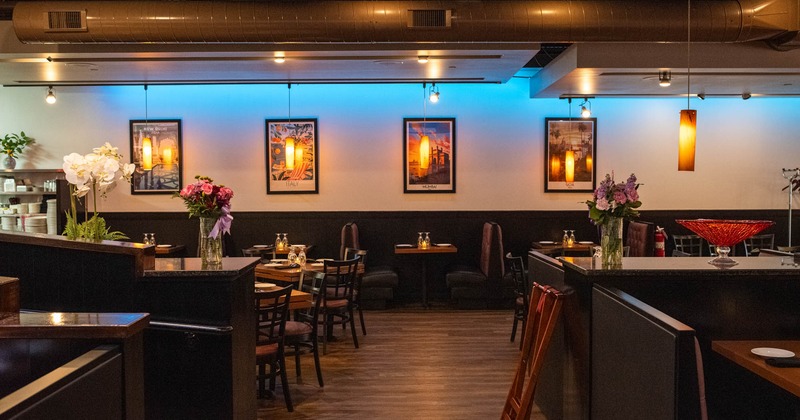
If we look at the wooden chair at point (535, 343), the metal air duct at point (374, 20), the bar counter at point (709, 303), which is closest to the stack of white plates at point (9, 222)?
the metal air duct at point (374, 20)

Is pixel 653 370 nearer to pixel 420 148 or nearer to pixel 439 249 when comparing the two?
pixel 439 249

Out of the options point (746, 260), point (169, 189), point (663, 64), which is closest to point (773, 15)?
point (663, 64)

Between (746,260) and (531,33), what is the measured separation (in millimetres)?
2456

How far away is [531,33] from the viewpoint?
5598 millimetres

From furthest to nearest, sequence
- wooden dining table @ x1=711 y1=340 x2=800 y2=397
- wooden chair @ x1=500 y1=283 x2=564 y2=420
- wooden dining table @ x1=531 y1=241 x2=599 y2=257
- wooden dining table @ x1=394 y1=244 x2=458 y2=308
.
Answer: wooden dining table @ x1=394 y1=244 x2=458 y2=308
wooden dining table @ x1=531 y1=241 x2=599 y2=257
wooden chair @ x1=500 y1=283 x2=564 y2=420
wooden dining table @ x1=711 y1=340 x2=800 y2=397

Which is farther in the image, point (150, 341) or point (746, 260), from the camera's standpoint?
point (746, 260)

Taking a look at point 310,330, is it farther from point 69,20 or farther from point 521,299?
point 69,20

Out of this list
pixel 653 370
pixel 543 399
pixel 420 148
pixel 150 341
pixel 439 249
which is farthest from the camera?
pixel 420 148

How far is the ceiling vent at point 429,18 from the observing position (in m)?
5.50

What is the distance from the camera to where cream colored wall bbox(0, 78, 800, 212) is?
32.9ft

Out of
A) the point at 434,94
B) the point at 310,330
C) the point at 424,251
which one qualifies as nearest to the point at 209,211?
the point at 310,330

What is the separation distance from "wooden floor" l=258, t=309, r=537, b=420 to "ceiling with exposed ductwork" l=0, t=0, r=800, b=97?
2.89 meters

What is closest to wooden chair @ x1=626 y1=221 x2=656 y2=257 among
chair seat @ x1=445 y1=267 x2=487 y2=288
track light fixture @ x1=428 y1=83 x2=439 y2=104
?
chair seat @ x1=445 y1=267 x2=487 y2=288

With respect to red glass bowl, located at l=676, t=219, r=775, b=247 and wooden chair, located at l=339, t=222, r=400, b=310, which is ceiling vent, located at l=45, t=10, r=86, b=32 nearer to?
wooden chair, located at l=339, t=222, r=400, b=310
